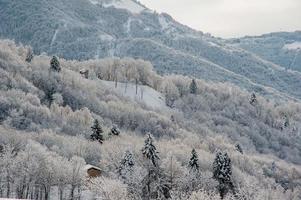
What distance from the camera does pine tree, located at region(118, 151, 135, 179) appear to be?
9669cm

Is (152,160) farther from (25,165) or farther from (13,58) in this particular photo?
(13,58)

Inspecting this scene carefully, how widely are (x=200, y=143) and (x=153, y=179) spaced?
70.0m

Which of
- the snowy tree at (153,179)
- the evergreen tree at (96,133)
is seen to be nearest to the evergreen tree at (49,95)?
the evergreen tree at (96,133)

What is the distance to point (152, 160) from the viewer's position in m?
105

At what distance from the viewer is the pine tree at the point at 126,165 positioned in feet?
317

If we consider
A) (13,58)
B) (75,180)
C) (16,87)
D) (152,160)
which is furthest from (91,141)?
(13,58)

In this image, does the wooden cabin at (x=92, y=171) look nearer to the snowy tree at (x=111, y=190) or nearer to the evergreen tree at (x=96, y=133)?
the snowy tree at (x=111, y=190)

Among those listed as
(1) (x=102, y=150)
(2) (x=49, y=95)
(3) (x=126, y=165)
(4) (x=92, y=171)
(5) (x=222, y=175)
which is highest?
(5) (x=222, y=175)

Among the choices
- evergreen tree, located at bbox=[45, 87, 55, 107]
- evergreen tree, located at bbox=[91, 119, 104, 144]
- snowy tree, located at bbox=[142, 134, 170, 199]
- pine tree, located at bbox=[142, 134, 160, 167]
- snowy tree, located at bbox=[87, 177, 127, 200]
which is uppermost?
snowy tree, located at bbox=[87, 177, 127, 200]

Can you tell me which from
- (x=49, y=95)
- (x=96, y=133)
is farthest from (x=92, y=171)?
(x=49, y=95)

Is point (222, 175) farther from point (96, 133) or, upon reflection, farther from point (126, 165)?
point (96, 133)

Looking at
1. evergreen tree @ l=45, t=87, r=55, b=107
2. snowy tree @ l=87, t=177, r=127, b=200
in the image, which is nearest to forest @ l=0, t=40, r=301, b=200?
snowy tree @ l=87, t=177, r=127, b=200

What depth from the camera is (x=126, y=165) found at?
99.4 m

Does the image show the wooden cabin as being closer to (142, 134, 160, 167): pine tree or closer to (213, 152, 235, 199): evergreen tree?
(142, 134, 160, 167): pine tree
